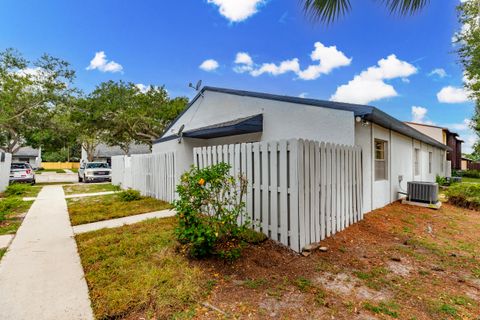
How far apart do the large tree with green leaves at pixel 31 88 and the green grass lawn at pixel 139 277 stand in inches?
561

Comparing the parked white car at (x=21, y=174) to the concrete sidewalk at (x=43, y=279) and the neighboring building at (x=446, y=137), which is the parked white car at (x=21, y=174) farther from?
the neighboring building at (x=446, y=137)

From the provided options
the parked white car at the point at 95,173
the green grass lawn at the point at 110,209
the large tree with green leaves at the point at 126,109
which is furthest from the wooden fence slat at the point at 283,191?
the parked white car at the point at 95,173

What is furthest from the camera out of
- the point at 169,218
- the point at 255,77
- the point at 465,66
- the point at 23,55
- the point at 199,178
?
the point at 465,66

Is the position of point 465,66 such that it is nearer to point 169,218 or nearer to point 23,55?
point 169,218

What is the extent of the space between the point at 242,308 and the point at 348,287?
140cm

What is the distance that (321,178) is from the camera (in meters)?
4.69

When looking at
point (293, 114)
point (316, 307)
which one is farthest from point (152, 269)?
point (293, 114)

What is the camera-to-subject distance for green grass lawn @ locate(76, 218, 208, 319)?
2.57 meters

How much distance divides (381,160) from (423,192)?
6.23 feet

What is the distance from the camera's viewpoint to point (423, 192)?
8156 millimetres

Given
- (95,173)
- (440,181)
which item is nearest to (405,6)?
(440,181)

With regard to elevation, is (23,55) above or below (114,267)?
above

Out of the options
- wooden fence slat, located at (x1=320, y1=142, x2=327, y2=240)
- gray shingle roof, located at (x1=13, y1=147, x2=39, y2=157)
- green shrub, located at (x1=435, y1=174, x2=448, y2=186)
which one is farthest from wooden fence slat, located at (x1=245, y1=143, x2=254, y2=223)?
gray shingle roof, located at (x1=13, y1=147, x2=39, y2=157)

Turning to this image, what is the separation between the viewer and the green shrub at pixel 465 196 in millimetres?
8578
